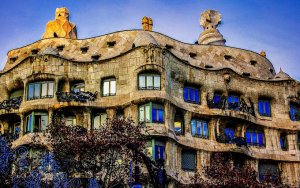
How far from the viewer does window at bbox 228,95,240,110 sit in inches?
2042

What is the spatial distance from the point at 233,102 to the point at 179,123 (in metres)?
6.06

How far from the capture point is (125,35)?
179ft

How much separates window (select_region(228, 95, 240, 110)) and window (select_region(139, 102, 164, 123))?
7240 mm

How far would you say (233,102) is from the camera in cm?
5294

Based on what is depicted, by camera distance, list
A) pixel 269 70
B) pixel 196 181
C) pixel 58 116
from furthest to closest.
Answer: pixel 269 70 < pixel 58 116 < pixel 196 181

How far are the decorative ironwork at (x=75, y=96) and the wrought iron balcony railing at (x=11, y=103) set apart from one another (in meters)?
3.52

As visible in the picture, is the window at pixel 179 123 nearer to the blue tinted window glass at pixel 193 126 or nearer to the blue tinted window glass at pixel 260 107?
the blue tinted window glass at pixel 193 126

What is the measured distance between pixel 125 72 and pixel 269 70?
15911 mm

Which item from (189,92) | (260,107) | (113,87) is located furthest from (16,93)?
(260,107)

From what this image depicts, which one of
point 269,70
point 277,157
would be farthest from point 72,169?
point 269,70

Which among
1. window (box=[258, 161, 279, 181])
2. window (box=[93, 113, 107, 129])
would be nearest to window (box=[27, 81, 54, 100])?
window (box=[93, 113, 107, 129])

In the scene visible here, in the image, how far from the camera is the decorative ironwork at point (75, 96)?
1928 inches

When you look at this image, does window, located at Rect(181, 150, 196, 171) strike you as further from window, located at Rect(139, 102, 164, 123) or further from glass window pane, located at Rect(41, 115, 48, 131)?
glass window pane, located at Rect(41, 115, 48, 131)

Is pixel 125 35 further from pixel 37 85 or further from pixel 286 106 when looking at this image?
pixel 286 106
